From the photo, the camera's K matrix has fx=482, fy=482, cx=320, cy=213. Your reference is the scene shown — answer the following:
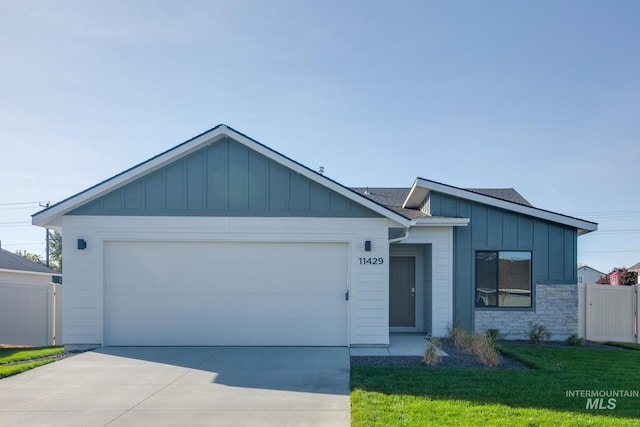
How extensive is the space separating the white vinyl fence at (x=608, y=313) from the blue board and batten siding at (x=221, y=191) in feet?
23.9

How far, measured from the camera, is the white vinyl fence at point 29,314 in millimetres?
13219

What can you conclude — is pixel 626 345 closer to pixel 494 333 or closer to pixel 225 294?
pixel 494 333

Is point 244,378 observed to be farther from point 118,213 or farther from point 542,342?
point 542,342

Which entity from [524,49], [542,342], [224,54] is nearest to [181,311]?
[224,54]

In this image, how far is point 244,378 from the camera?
799cm

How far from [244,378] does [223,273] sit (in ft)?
11.5

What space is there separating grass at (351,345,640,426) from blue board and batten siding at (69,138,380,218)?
13.6 ft

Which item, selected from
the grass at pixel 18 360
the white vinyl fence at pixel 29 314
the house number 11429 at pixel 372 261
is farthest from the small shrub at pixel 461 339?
the white vinyl fence at pixel 29 314

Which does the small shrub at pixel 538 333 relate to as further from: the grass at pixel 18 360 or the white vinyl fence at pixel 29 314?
the white vinyl fence at pixel 29 314

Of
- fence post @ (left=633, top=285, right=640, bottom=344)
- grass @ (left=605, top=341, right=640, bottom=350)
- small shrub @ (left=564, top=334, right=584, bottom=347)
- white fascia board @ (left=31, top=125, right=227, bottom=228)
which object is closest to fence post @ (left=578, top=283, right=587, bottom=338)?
grass @ (left=605, top=341, right=640, bottom=350)

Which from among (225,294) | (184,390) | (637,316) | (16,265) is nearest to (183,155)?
(225,294)

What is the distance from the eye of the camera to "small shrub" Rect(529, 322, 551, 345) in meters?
12.1

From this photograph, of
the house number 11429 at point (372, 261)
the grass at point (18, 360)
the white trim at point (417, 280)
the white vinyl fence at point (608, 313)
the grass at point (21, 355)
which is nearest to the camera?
the grass at point (18, 360)

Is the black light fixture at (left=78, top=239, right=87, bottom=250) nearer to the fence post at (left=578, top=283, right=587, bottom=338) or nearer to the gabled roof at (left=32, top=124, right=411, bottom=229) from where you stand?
the gabled roof at (left=32, top=124, right=411, bottom=229)
